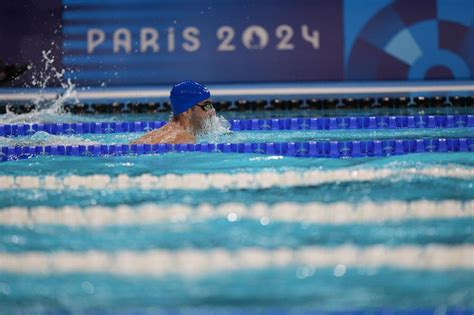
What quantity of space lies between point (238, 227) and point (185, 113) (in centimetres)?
196

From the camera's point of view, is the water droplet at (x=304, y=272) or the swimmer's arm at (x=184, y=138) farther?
the swimmer's arm at (x=184, y=138)

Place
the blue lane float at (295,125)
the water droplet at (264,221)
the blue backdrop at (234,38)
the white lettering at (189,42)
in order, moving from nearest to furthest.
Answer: the water droplet at (264,221), the blue lane float at (295,125), the blue backdrop at (234,38), the white lettering at (189,42)

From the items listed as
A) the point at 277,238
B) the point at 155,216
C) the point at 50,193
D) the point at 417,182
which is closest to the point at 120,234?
the point at 155,216

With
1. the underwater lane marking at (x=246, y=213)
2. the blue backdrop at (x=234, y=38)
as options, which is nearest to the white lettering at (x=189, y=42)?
the blue backdrop at (x=234, y=38)

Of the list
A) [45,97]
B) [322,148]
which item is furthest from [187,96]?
[45,97]

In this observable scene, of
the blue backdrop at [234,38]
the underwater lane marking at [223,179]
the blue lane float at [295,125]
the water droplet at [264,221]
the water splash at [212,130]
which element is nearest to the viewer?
the water droplet at [264,221]

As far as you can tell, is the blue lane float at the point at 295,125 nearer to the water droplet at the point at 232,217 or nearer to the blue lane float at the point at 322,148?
the blue lane float at the point at 322,148

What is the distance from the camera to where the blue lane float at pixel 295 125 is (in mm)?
5770

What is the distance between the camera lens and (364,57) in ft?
29.6

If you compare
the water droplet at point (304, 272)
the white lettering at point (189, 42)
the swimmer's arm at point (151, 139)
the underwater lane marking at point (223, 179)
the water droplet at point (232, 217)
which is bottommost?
the water droplet at point (304, 272)

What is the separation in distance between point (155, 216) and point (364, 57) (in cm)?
625

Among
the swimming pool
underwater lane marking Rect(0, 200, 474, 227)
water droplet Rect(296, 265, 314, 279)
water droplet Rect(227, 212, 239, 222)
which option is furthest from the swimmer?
water droplet Rect(296, 265, 314, 279)

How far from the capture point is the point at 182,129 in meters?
4.89

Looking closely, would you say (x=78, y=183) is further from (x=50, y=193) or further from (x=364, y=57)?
(x=364, y=57)
